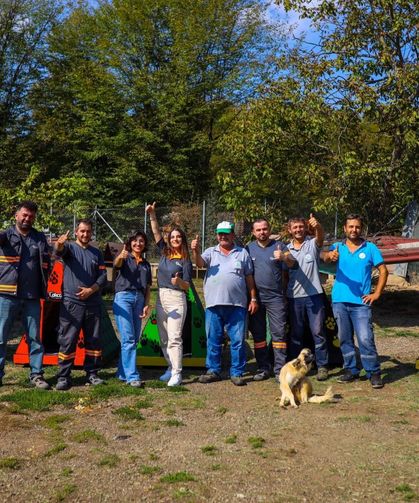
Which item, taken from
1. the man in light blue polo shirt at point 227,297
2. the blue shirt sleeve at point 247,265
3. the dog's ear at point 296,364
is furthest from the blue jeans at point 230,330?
the dog's ear at point 296,364

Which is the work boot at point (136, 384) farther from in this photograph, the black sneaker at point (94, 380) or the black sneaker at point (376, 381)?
the black sneaker at point (376, 381)

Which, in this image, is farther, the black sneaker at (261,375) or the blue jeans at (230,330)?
the black sneaker at (261,375)

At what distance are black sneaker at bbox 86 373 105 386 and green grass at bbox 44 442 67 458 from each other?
Result: 168 cm

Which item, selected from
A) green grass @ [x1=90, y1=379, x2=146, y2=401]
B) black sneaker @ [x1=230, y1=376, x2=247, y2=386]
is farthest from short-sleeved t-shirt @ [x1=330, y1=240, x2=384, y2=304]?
green grass @ [x1=90, y1=379, x2=146, y2=401]

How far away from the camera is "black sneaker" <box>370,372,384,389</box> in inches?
242

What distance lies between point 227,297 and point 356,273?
137cm

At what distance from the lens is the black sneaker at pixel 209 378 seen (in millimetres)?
6406

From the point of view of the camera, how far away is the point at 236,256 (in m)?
6.42

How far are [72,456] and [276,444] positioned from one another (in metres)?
1.49

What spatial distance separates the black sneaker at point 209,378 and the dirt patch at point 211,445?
106mm

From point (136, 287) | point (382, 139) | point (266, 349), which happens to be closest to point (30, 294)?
point (136, 287)

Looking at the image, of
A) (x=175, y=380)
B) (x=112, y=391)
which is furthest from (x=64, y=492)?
(x=175, y=380)

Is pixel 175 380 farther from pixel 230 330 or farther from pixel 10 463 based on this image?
pixel 10 463

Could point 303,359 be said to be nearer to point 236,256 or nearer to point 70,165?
point 236,256
